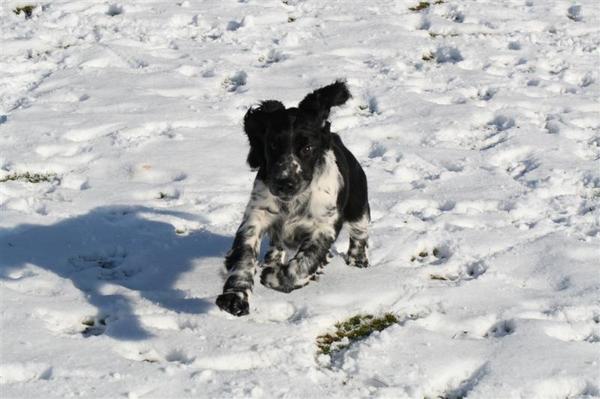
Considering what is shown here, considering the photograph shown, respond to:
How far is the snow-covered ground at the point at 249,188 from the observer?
4.38 metres

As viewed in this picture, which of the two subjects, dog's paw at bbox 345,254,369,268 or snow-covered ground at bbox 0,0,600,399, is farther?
dog's paw at bbox 345,254,369,268

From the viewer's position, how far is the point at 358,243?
5.78 metres

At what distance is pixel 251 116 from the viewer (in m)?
5.15

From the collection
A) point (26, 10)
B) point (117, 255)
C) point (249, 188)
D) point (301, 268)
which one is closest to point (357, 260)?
point (301, 268)

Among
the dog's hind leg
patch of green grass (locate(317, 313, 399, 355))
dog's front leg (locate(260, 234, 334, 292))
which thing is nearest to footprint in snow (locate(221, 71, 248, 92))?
the dog's hind leg

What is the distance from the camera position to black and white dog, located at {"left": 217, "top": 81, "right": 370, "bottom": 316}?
485cm

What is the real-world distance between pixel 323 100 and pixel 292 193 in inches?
26.6

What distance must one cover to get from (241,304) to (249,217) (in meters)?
0.85

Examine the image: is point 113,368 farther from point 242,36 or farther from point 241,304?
point 242,36

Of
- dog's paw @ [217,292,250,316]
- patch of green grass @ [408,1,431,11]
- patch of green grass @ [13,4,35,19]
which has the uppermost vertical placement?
patch of green grass @ [13,4,35,19]

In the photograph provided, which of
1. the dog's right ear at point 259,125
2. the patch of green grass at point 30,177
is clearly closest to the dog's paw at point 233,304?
the dog's right ear at point 259,125

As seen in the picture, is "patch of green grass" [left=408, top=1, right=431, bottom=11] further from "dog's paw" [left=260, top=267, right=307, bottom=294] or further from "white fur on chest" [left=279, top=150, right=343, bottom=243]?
"dog's paw" [left=260, top=267, right=307, bottom=294]

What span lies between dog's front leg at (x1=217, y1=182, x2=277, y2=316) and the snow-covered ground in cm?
24

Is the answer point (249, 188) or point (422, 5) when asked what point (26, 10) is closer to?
point (422, 5)
